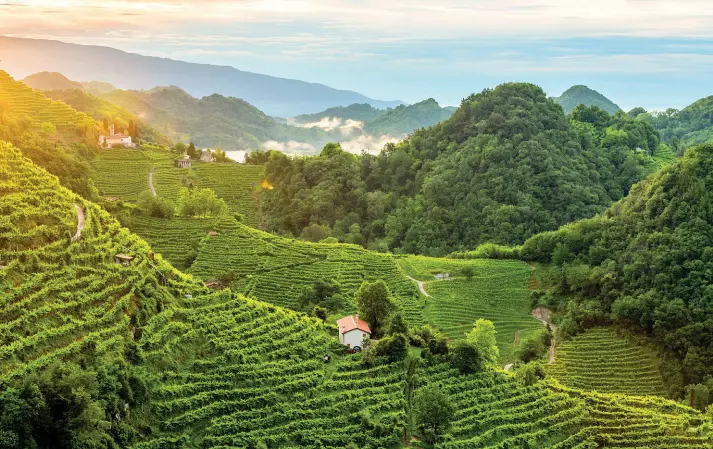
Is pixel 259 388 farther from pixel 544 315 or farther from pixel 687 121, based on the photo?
pixel 687 121

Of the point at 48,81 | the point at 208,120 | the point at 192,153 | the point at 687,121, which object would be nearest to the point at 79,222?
the point at 192,153

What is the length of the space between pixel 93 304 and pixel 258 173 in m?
48.4

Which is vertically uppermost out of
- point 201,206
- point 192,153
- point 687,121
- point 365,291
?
point 687,121

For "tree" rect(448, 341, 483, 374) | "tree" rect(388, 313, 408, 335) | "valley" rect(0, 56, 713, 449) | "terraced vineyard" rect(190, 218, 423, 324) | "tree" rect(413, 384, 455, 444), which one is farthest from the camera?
"terraced vineyard" rect(190, 218, 423, 324)

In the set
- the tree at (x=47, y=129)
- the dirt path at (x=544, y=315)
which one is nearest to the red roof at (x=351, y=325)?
the dirt path at (x=544, y=315)

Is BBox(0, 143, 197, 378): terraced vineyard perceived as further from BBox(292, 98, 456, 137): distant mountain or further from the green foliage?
BBox(292, 98, 456, 137): distant mountain

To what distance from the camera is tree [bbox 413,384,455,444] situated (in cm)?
2502

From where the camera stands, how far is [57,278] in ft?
88.2

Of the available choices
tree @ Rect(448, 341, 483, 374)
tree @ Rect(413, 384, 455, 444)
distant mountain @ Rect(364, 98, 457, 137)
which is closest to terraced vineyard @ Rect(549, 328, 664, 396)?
tree @ Rect(448, 341, 483, 374)

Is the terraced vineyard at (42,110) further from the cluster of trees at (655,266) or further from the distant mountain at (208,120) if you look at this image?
the distant mountain at (208,120)

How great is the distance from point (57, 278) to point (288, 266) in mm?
20831

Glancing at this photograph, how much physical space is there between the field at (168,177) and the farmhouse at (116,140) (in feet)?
6.69

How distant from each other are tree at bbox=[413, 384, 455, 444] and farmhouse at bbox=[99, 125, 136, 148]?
189 feet

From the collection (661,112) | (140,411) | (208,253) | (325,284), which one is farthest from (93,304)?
(661,112)
